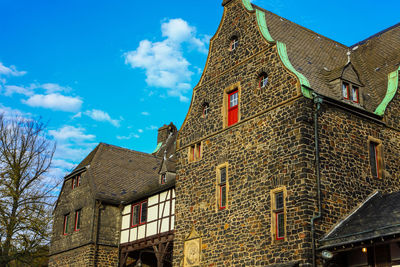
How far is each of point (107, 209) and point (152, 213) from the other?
3.99m

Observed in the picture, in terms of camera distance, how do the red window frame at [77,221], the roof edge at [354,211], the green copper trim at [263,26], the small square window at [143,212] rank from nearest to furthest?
1. the roof edge at [354,211]
2. the green copper trim at [263,26]
3. the small square window at [143,212]
4. the red window frame at [77,221]

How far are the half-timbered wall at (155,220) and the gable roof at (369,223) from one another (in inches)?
411

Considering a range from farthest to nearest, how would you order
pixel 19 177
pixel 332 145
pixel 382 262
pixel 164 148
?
pixel 164 148, pixel 19 177, pixel 332 145, pixel 382 262

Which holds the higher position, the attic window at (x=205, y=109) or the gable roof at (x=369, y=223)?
the attic window at (x=205, y=109)

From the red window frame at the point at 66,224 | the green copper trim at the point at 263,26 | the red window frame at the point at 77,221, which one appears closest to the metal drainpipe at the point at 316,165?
the green copper trim at the point at 263,26

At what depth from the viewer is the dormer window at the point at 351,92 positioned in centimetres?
2033

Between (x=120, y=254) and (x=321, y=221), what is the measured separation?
15.7 metres

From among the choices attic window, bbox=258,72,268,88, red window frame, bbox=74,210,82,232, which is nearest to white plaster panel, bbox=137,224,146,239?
red window frame, bbox=74,210,82,232

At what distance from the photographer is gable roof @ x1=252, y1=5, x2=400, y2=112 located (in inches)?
818

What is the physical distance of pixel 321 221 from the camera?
17.2 metres

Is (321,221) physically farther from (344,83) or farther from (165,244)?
(165,244)

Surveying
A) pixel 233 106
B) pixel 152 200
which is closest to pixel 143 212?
pixel 152 200

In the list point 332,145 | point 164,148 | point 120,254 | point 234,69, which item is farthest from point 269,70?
point 164,148

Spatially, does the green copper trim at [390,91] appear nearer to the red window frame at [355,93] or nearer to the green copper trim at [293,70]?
the red window frame at [355,93]
